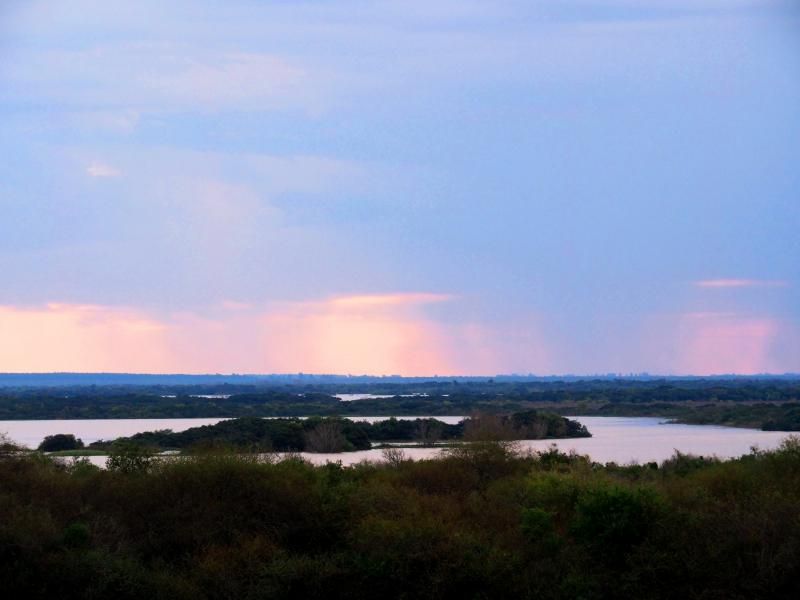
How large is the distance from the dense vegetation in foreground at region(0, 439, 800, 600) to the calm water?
403 inches

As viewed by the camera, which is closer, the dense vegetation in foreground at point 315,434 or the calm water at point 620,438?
the calm water at point 620,438

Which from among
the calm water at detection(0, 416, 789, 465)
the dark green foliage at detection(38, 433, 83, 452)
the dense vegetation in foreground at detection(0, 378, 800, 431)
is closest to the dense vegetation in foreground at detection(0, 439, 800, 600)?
the calm water at detection(0, 416, 789, 465)

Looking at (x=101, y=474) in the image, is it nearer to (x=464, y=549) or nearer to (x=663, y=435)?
(x=464, y=549)

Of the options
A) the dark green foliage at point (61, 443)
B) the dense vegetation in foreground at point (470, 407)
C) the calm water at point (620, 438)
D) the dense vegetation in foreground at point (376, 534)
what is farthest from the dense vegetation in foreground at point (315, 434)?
the dense vegetation in foreground at point (470, 407)

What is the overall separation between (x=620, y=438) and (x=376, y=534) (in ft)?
127

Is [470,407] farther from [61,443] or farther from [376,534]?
[376,534]

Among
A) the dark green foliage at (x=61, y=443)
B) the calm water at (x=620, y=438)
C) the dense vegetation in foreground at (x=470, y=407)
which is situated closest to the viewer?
the calm water at (x=620, y=438)

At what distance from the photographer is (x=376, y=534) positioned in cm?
2355

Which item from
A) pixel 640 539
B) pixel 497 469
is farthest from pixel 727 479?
pixel 497 469

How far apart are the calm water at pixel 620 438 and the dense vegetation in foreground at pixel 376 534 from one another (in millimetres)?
10248

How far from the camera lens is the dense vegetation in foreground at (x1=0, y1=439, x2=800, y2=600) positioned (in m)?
21.9

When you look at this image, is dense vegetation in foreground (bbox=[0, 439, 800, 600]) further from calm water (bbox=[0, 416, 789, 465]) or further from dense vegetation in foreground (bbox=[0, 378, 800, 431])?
dense vegetation in foreground (bbox=[0, 378, 800, 431])

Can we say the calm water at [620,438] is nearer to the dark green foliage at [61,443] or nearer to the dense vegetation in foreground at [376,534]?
the dark green foliage at [61,443]

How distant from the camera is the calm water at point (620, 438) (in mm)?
44188
